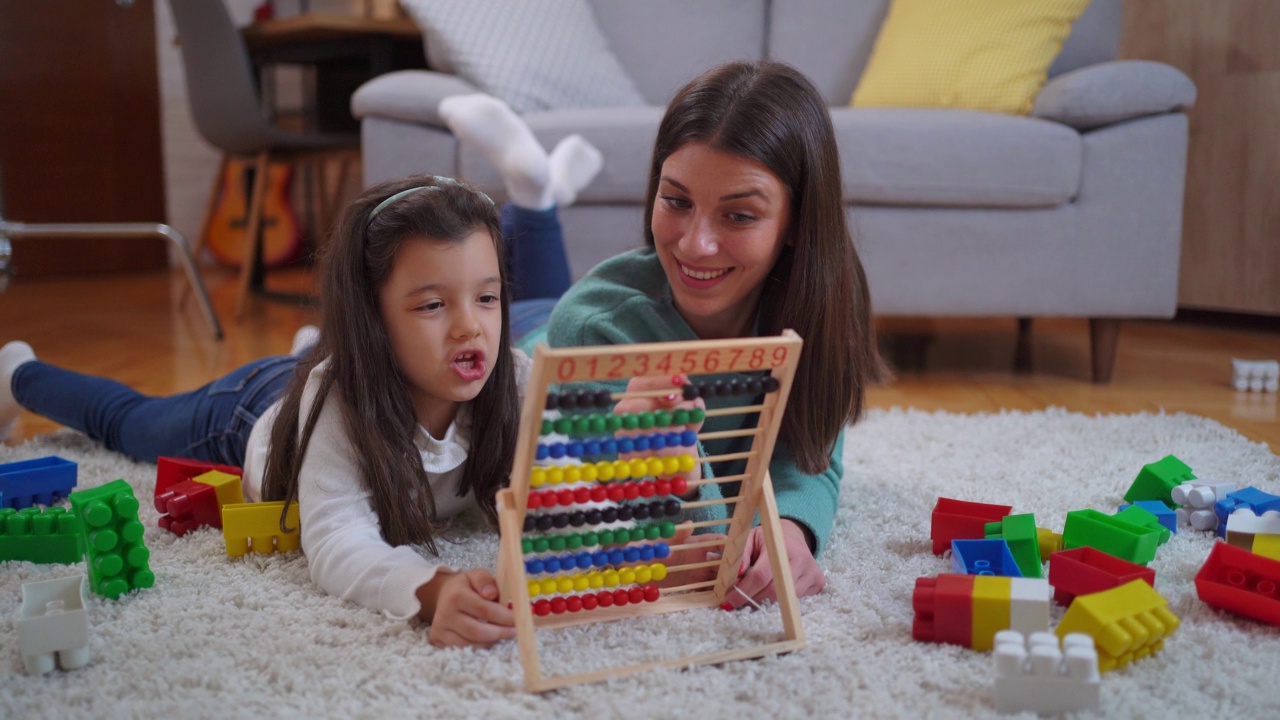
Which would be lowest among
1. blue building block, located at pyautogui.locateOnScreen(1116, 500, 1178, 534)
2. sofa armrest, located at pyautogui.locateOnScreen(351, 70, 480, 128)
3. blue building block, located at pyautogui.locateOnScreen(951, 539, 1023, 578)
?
blue building block, located at pyautogui.locateOnScreen(1116, 500, 1178, 534)

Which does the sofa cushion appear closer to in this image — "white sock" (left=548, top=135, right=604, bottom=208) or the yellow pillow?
the yellow pillow

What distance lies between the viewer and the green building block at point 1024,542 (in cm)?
115

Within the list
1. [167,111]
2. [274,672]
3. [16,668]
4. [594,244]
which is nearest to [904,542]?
[274,672]

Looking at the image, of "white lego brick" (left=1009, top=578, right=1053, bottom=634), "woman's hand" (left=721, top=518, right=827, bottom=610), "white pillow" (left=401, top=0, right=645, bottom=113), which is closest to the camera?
"white lego brick" (left=1009, top=578, right=1053, bottom=634)

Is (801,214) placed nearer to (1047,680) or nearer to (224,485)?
(1047,680)

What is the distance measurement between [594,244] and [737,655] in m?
1.60

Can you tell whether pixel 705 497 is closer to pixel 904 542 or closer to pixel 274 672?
pixel 904 542

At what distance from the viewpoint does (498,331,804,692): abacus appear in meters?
0.87

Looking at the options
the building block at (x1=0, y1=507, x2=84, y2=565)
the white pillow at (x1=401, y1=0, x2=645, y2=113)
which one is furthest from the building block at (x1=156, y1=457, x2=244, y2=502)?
the white pillow at (x1=401, y1=0, x2=645, y2=113)

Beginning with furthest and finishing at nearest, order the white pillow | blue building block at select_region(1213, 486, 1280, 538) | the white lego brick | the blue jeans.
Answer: the white pillow → the blue jeans → blue building block at select_region(1213, 486, 1280, 538) → the white lego brick

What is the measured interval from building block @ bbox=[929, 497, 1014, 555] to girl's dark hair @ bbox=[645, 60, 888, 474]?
Answer: 5.9 inches

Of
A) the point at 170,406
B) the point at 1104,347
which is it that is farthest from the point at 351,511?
the point at 1104,347

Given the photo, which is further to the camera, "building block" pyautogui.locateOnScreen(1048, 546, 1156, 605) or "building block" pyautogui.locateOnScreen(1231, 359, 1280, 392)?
"building block" pyautogui.locateOnScreen(1231, 359, 1280, 392)

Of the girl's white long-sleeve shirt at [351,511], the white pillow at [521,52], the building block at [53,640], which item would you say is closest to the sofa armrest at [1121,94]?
the white pillow at [521,52]
